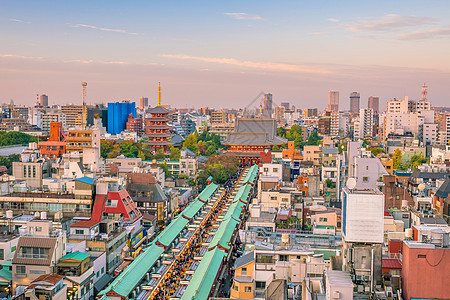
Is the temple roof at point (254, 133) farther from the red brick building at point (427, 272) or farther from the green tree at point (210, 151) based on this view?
the red brick building at point (427, 272)

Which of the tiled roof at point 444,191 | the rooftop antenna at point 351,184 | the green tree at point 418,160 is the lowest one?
the green tree at point 418,160

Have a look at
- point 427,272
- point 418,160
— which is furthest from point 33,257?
point 418,160

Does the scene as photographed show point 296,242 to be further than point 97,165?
No

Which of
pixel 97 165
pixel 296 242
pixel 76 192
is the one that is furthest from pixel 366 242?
pixel 97 165

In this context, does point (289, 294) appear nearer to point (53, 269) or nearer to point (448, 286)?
point (448, 286)

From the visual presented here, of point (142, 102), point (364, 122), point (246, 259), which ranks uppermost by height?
point (142, 102)

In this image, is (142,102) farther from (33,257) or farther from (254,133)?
(33,257)

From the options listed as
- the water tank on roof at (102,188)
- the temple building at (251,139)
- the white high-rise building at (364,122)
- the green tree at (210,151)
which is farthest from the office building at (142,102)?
the water tank on roof at (102,188)

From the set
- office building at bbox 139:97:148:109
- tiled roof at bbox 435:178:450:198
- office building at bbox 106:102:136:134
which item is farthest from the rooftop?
office building at bbox 139:97:148:109
